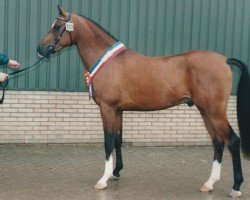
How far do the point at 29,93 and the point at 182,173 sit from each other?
3247 millimetres

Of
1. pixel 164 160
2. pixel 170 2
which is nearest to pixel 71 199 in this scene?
pixel 164 160

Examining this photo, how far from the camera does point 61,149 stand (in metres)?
9.23

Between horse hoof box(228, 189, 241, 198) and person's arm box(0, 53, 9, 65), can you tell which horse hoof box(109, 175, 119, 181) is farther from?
person's arm box(0, 53, 9, 65)

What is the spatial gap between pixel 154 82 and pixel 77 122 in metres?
3.13

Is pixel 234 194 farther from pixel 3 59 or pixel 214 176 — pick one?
pixel 3 59

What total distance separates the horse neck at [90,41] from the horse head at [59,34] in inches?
5.3

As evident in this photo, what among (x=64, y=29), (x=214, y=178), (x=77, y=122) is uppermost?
(x=64, y=29)

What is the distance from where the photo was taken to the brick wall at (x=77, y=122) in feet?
30.2

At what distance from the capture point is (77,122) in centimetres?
945

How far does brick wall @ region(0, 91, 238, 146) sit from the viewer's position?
9211mm

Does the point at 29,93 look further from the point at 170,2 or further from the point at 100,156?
the point at 170,2

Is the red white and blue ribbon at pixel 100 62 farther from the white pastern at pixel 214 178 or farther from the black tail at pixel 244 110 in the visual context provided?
the white pastern at pixel 214 178

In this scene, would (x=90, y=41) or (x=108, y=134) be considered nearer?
(x=108, y=134)

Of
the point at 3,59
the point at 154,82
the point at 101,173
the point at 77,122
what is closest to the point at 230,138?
the point at 154,82
